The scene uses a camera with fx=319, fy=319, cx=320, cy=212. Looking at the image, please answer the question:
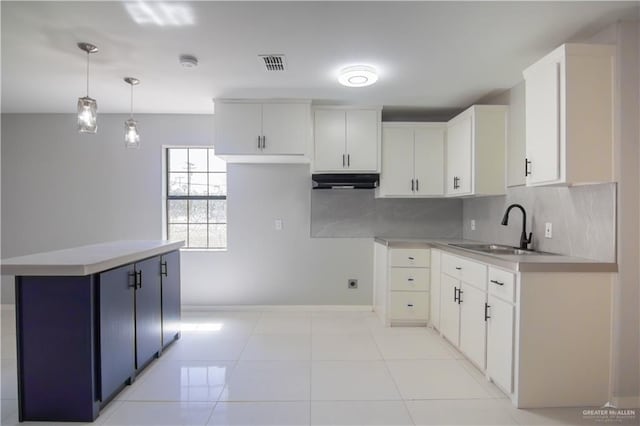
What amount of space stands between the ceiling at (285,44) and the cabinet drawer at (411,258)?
5.20 feet

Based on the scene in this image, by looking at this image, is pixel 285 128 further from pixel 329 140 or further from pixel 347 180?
pixel 347 180

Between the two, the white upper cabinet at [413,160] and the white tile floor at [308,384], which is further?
the white upper cabinet at [413,160]

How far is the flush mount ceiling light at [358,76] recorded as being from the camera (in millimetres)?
2529

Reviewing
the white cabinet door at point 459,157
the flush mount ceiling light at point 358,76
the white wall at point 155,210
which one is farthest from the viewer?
the white wall at point 155,210

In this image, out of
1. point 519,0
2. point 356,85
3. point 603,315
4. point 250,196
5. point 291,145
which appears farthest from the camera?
point 250,196

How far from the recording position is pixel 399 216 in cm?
396

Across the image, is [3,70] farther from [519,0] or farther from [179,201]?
[519,0]

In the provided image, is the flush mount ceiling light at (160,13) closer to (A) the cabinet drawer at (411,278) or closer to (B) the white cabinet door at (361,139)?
(B) the white cabinet door at (361,139)

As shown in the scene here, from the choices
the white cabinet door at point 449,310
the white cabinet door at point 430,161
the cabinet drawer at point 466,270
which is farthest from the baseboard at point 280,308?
the white cabinet door at point 430,161

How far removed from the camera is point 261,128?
3295mm

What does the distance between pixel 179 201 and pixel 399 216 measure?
9.04 ft

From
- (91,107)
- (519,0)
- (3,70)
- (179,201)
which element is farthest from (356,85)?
(3,70)

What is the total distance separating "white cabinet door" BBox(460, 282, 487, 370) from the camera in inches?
91.7

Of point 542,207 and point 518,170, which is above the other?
point 518,170
